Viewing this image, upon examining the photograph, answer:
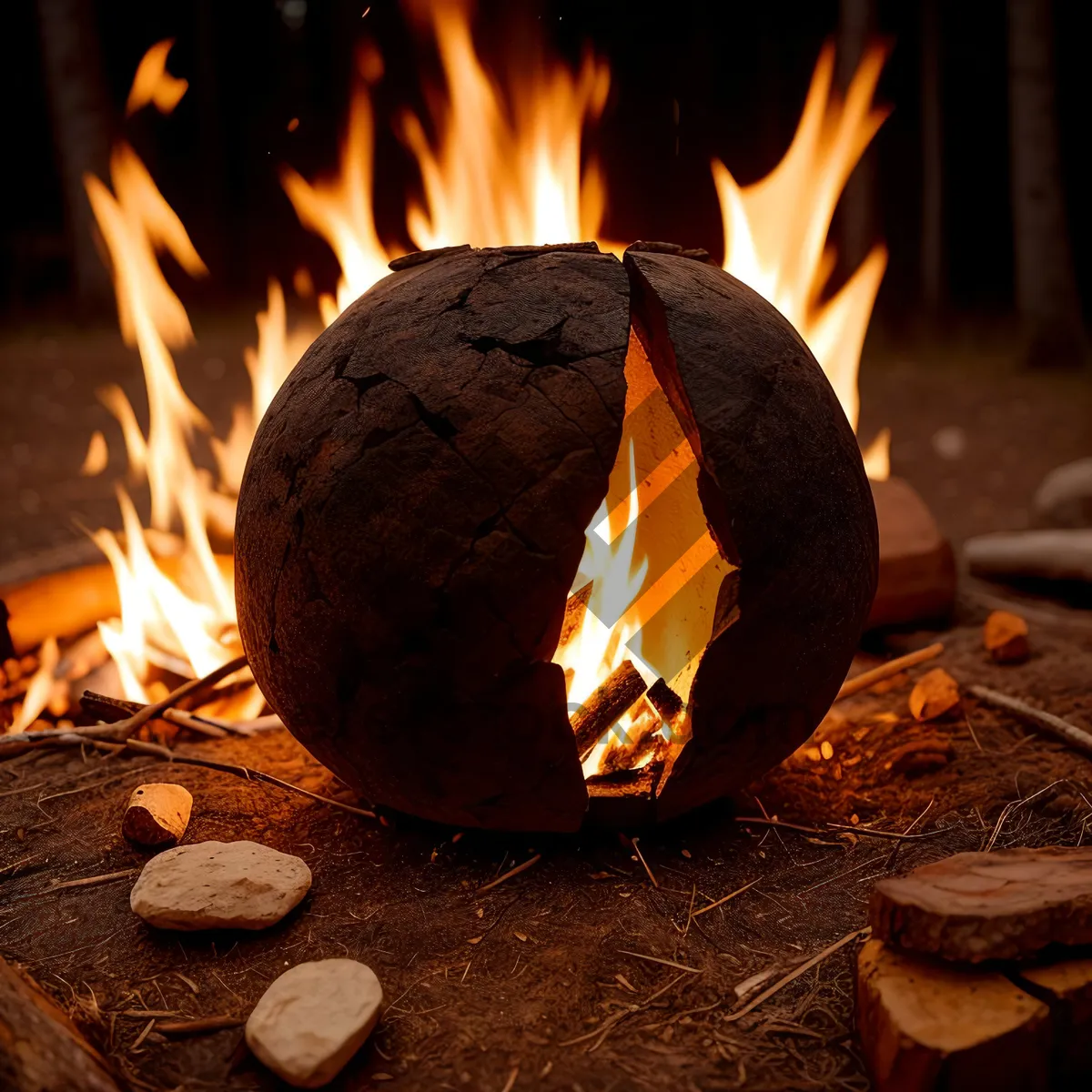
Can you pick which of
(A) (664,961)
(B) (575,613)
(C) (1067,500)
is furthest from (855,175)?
(A) (664,961)

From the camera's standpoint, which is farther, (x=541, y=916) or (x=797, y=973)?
(x=541, y=916)

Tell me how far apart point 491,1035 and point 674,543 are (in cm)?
131

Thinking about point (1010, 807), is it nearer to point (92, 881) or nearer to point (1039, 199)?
point (92, 881)

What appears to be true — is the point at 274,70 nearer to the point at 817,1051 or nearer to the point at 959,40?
the point at 959,40

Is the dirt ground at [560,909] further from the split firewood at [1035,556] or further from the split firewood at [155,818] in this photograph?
the split firewood at [1035,556]

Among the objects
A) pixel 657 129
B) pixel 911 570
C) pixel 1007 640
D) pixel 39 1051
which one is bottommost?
pixel 1007 640

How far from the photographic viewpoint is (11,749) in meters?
3.10

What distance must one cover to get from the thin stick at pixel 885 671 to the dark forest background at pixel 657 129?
13.3 feet

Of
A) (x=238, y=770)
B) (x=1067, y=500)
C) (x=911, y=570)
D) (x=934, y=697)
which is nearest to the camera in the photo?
(x=238, y=770)

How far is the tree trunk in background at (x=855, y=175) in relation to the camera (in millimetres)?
9008

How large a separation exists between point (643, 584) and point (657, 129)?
581cm

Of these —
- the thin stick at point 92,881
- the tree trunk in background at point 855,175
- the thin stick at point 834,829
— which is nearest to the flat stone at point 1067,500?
the thin stick at point 834,829

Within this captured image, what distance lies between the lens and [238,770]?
9.53 ft

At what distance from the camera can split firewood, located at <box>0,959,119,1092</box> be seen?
1.58 metres
